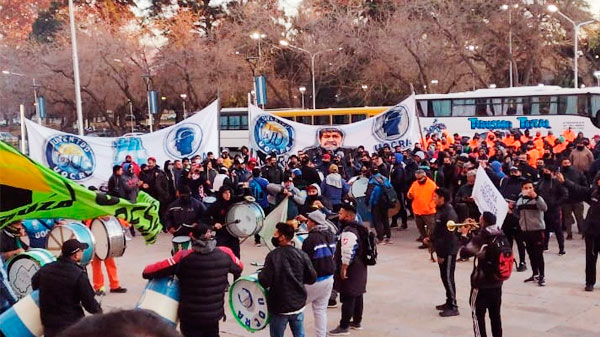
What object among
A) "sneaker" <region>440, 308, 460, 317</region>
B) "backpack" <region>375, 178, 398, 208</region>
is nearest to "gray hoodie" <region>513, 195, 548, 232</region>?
"sneaker" <region>440, 308, 460, 317</region>

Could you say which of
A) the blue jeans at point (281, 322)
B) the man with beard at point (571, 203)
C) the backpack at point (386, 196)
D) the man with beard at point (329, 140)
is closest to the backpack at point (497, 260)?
the blue jeans at point (281, 322)

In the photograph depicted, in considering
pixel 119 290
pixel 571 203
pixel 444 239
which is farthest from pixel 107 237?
pixel 571 203

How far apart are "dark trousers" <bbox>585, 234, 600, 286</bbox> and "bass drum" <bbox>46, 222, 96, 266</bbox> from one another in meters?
6.21

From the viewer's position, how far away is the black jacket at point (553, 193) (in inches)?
458

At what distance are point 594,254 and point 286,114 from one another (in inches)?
1152

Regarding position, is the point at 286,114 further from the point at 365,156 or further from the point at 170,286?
the point at 170,286

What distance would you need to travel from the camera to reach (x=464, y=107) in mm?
34188

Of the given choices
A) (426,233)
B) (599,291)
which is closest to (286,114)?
(426,233)

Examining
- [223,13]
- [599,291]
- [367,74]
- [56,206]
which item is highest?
[223,13]

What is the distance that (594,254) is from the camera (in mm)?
9484

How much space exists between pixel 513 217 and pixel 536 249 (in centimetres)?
55

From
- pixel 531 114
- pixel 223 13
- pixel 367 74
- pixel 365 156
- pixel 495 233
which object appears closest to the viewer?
pixel 495 233

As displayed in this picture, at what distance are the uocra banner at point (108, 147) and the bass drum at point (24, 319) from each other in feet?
31.1

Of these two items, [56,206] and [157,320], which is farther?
[56,206]
